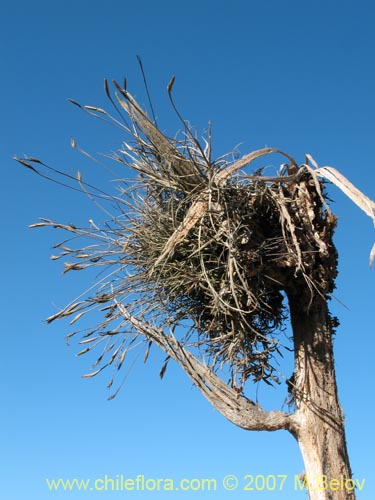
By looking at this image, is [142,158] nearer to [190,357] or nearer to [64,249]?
[64,249]

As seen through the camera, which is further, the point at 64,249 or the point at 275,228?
the point at 64,249

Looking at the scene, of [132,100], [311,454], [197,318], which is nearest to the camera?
[311,454]

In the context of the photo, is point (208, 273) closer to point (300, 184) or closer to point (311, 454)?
point (300, 184)

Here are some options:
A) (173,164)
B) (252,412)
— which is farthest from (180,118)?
(252,412)

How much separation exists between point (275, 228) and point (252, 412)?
0.87m

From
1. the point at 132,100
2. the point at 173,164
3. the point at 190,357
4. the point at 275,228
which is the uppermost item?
the point at 132,100

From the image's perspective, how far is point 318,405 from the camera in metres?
3.04

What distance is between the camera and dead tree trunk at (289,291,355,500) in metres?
2.89

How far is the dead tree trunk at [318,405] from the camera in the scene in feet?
9.48

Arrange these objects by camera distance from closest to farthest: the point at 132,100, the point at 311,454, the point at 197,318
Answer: the point at 311,454
the point at 132,100
the point at 197,318

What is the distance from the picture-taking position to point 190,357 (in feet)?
10.9

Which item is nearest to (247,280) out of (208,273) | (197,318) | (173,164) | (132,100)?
(208,273)

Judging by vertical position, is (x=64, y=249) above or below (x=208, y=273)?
above

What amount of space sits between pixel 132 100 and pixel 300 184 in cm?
89
